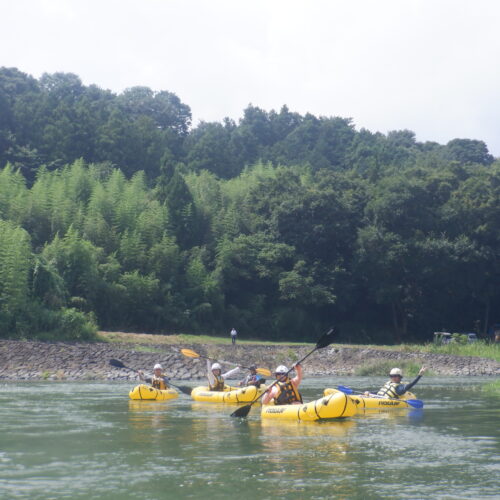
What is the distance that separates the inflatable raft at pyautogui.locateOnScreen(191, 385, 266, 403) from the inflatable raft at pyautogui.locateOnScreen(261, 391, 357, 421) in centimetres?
371

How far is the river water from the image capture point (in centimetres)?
1135

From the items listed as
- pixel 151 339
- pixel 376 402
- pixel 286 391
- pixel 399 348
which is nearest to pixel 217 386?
pixel 286 391

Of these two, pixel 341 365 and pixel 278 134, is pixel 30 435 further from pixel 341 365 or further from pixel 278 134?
pixel 278 134

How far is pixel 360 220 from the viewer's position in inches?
2168

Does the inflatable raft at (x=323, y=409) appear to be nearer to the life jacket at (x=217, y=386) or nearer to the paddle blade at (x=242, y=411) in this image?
the paddle blade at (x=242, y=411)

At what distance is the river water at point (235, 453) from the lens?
447 inches

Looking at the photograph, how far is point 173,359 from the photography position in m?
35.5

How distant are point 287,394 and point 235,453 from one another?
5.10 metres

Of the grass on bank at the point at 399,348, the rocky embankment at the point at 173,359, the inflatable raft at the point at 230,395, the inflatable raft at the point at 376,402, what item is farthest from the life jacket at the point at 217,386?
the grass on bank at the point at 399,348

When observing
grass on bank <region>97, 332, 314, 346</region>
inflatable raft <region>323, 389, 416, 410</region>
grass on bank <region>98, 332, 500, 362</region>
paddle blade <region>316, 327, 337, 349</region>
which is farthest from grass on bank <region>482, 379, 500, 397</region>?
grass on bank <region>97, 332, 314, 346</region>

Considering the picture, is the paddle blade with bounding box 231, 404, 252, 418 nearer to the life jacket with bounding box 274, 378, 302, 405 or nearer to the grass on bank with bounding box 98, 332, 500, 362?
the life jacket with bounding box 274, 378, 302, 405

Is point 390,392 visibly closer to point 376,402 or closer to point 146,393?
point 376,402

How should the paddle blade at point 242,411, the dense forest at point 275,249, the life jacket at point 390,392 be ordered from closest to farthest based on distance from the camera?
the paddle blade at point 242,411 < the life jacket at point 390,392 < the dense forest at point 275,249

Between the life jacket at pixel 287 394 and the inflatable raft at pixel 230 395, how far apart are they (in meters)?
2.64
